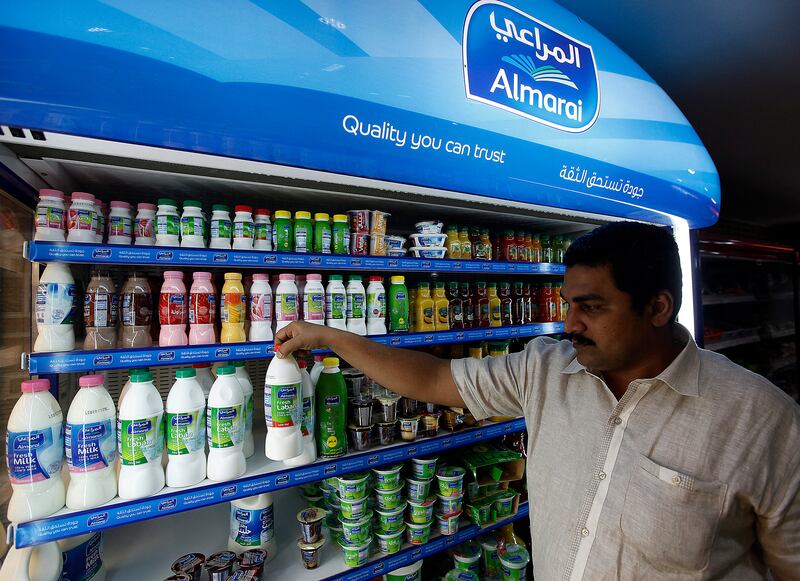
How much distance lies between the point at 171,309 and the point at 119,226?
361 millimetres

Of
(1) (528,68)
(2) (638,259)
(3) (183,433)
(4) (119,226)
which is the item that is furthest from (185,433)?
(1) (528,68)

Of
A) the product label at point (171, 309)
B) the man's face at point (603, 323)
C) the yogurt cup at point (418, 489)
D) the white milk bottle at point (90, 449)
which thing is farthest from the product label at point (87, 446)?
the man's face at point (603, 323)

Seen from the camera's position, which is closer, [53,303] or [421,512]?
[53,303]

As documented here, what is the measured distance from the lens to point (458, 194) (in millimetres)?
1793

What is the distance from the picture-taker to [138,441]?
1.39m

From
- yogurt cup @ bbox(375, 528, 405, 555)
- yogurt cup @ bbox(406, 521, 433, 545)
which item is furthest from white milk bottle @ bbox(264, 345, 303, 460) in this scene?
yogurt cup @ bbox(406, 521, 433, 545)

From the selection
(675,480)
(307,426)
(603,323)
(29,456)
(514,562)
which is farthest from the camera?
(514,562)

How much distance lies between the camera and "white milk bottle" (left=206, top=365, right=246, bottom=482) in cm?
152

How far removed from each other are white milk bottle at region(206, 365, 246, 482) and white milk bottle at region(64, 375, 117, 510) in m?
0.32

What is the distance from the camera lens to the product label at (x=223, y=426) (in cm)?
152

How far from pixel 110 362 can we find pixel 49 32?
38.6 inches

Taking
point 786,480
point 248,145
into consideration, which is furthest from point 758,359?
point 248,145

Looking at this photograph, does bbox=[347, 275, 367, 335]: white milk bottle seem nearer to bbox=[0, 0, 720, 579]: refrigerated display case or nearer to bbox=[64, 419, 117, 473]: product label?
bbox=[0, 0, 720, 579]: refrigerated display case

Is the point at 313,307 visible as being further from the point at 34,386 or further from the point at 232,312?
the point at 34,386
